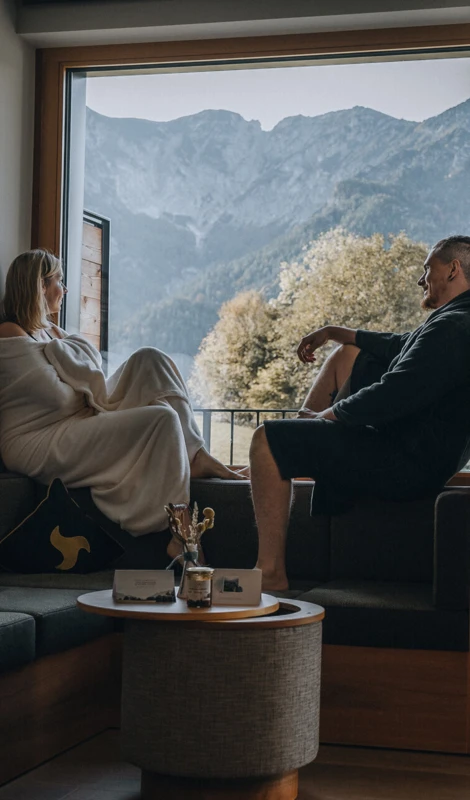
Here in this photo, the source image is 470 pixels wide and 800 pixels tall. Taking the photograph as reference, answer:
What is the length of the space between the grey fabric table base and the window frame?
100 inches

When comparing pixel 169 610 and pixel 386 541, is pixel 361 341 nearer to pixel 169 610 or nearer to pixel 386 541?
pixel 386 541

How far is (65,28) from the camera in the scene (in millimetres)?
4012

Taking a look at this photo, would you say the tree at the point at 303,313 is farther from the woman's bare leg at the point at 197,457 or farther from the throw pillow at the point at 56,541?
the throw pillow at the point at 56,541

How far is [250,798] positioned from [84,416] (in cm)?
178

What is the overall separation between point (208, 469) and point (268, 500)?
0.54 meters

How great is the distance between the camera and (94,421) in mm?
3322

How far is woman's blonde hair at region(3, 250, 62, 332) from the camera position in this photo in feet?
11.9

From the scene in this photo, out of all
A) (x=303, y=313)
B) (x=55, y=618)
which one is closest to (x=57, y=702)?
(x=55, y=618)

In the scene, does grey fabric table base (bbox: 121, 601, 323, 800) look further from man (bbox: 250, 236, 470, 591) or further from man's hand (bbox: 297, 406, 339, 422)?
man's hand (bbox: 297, 406, 339, 422)

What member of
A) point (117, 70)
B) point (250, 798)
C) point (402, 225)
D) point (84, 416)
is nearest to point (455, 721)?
point (250, 798)

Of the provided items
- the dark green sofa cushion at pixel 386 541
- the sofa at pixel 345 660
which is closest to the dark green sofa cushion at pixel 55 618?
the sofa at pixel 345 660

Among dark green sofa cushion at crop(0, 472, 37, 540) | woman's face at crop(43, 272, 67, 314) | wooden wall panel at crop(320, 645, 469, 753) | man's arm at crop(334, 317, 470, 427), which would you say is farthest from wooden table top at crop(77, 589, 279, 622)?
woman's face at crop(43, 272, 67, 314)

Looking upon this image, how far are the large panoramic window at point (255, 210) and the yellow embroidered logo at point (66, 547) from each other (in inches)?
38.6

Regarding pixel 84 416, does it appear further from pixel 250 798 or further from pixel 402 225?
pixel 250 798
